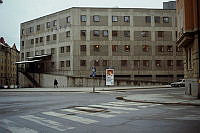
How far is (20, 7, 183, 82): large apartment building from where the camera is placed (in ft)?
182

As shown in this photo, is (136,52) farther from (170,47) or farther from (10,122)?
(10,122)

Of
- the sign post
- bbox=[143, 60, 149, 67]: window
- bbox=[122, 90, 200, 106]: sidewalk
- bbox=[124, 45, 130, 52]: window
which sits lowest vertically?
bbox=[122, 90, 200, 106]: sidewalk

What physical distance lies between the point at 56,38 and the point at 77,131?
172 feet

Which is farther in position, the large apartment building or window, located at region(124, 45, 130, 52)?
window, located at region(124, 45, 130, 52)

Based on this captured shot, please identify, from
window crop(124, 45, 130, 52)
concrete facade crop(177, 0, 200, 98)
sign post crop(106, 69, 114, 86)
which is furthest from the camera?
window crop(124, 45, 130, 52)

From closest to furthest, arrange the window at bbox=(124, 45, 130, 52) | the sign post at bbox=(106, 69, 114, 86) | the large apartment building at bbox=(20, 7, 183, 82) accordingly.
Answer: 1. the sign post at bbox=(106, 69, 114, 86)
2. the large apartment building at bbox=(20, 7, 183, 82)
3. the window at bbox=(124, 45, 130, 52)

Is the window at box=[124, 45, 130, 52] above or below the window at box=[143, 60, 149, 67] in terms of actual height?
above

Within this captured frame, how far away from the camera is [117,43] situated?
56469 mm

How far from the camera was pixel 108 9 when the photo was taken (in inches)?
2237

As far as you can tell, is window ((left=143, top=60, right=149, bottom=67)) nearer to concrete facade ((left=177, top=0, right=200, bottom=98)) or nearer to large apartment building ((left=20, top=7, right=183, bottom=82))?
large apartment building ((left=20, top=7, right=183, bottom=82))

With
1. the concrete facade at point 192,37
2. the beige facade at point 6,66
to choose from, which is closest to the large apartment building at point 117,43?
the concrete facade at point 192,37

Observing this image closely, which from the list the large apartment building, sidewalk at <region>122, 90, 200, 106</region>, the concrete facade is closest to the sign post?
the concrete facade

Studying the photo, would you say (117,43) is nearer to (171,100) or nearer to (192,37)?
(192,37)

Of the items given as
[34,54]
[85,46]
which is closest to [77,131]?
[85,46]
